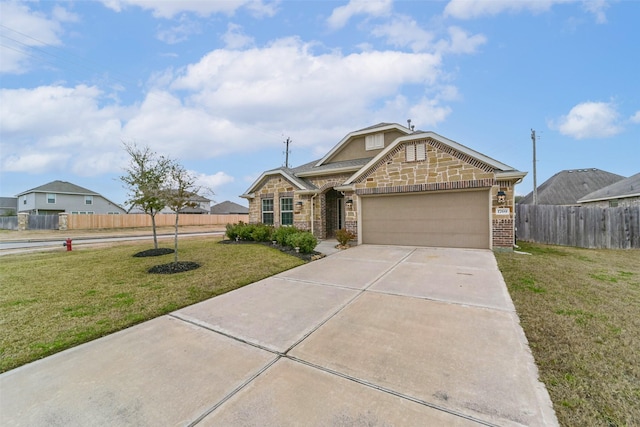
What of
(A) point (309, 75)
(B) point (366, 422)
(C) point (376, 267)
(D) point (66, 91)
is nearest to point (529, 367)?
(B) point (366, 422)

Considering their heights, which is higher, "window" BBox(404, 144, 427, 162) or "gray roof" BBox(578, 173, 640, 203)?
"window" BBox(404, 144, 427, 162)

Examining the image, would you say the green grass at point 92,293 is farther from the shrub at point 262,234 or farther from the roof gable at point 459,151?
the roof gable at point 459,151

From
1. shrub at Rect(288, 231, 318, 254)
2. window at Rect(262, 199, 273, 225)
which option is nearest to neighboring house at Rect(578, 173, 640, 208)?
shrub at Rect(288, 231, 318, 254)

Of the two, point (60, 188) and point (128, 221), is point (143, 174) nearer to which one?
point (128, 221)

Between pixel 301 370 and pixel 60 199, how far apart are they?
46420mm

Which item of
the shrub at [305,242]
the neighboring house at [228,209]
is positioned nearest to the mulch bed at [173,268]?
the shrub at [305,242]

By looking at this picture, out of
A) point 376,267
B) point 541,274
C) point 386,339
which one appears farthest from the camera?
point 376,267

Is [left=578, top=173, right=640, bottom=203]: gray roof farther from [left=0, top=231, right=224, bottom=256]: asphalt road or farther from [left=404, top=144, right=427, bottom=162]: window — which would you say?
[left=0, top=231, right=224, bottom=256]: asphalt road

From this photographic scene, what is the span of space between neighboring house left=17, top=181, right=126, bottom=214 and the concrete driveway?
143ft

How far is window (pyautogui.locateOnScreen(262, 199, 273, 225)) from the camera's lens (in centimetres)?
1438

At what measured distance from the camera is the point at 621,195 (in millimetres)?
15086

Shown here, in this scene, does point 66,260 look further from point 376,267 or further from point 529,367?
point 529,367

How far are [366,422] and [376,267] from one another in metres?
5.16

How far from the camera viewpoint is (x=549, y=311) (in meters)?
3.93
